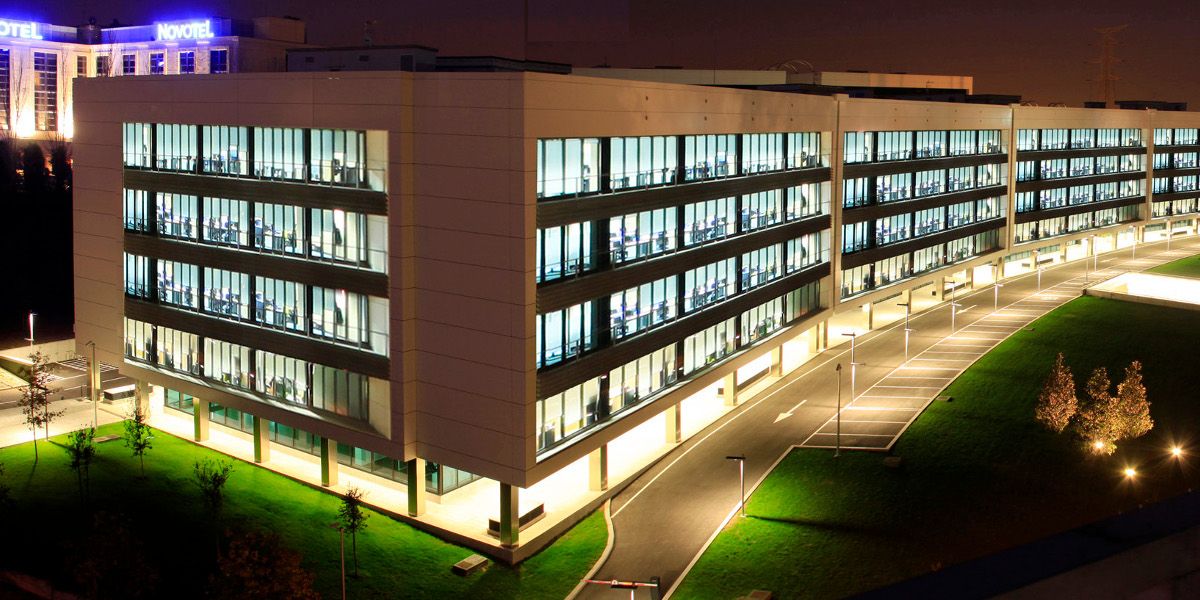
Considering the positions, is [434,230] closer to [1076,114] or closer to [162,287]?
[162,287]

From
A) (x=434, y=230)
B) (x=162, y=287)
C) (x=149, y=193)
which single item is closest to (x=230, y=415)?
(x=162, y=287)

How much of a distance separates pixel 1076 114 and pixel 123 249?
9634 centimetres

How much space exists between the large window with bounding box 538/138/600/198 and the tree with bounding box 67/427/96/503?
2528cm

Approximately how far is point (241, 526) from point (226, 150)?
18.2m

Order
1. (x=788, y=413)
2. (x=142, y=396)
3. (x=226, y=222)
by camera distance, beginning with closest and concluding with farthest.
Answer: (x=226, y=222)
(x=142, y=396)
(x=788, y=413)

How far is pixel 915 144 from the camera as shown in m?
88.2

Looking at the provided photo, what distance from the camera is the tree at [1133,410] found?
57406 mm

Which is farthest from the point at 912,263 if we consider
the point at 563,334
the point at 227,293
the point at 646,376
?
the point at 227,293

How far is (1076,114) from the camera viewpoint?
11519 centimetres

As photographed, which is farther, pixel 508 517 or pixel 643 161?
pixel 643 161

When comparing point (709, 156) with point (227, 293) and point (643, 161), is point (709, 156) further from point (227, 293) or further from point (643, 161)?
point (227, 293)

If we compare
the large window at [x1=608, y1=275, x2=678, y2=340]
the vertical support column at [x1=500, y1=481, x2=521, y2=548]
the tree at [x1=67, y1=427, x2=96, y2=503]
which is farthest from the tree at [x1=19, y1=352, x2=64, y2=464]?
the large window at [x1=608, y1=275, x2=678, y2=340]

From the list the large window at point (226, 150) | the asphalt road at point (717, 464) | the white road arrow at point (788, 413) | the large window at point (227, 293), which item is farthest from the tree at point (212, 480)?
the white road arrow at point (788, 413)

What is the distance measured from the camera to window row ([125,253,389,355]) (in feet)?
155
